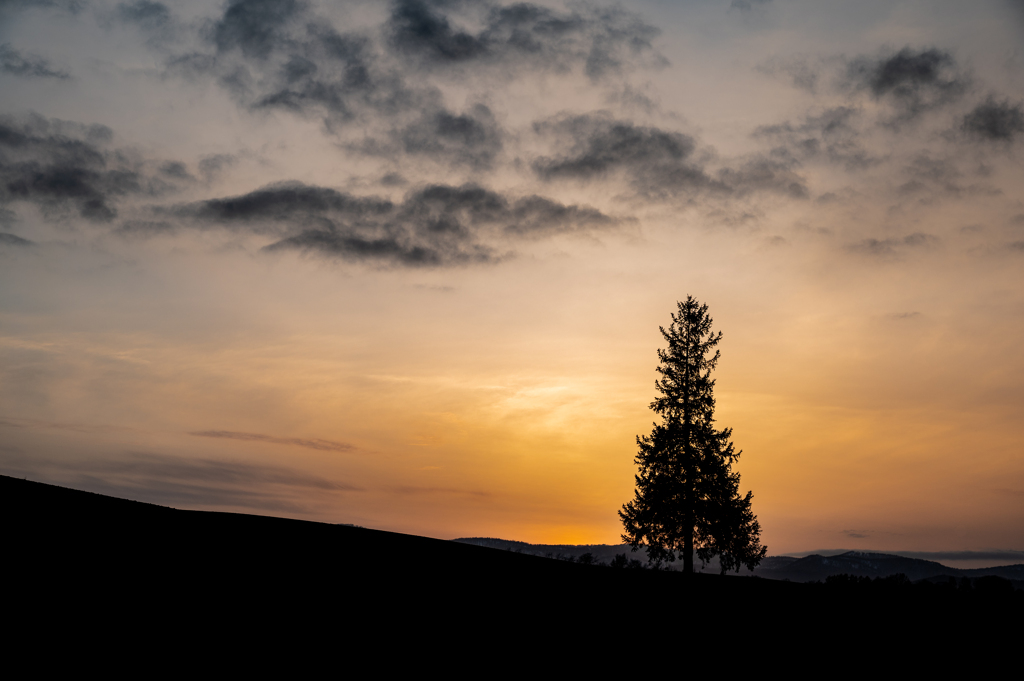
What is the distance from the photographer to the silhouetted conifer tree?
1382 inches

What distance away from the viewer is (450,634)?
14.2m

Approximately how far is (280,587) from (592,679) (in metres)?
8.22

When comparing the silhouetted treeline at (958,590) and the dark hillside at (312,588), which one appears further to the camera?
the silhouetted treeline at (958,590)

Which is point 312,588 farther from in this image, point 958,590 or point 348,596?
point 958,590

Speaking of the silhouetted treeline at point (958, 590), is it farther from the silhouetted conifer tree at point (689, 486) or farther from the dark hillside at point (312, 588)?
the silhouetted conifer tree at point (689, 486)

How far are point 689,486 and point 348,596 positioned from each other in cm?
2338

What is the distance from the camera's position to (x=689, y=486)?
1395 inches

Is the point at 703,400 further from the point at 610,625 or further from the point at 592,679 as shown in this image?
the point at 592,679

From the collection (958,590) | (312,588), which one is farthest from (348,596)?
(958,590)

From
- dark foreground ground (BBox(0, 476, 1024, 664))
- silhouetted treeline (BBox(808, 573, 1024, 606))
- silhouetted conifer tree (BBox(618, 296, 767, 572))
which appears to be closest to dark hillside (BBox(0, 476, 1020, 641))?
dark foreground ground (BBox(0, 476, 1024, 664))

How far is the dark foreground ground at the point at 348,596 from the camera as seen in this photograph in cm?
1356

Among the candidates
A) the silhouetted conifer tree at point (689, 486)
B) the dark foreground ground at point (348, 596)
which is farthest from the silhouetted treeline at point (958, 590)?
the silhouetted conifer tree at point (689, 486)

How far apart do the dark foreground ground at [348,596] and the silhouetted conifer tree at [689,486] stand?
11.0 meters

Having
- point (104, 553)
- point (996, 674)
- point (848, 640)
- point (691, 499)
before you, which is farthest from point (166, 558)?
point (691, 499)
